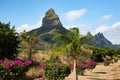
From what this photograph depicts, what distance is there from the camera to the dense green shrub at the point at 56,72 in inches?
861

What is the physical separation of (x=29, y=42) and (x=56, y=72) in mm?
20939

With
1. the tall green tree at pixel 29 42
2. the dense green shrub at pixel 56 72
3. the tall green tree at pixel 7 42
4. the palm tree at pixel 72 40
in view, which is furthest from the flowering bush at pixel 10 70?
the tall green tree at pixel 29 42

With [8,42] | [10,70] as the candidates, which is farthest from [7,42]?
[10,70]

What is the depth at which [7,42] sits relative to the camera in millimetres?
33719

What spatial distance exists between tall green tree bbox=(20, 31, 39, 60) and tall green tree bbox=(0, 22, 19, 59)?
6210mm

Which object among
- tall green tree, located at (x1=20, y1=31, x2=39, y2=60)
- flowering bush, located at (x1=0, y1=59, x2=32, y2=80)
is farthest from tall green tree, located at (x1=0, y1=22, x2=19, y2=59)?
flowering bush, located at (x1=0, y1=59, x2=32, y2=80)

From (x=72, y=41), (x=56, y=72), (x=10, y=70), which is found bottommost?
(x=56, y=72)

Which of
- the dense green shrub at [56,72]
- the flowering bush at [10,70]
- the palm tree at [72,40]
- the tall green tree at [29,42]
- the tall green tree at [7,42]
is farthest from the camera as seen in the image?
the tall green tree at [29,42]

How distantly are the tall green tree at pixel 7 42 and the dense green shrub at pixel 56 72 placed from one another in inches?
467

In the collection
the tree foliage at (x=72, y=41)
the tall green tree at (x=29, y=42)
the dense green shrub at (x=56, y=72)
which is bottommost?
the dense green shrub at (x=56, y=72)

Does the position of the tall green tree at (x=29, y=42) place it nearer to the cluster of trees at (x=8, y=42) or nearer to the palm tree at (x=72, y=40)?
the cluster of trees at (x=8, y=42)

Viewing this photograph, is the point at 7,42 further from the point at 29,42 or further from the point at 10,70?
the point at 10,70

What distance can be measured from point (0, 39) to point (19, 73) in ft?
39.3

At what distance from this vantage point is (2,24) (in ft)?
116
